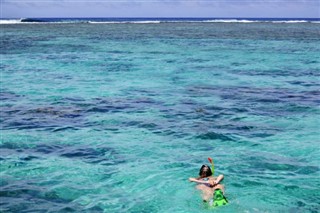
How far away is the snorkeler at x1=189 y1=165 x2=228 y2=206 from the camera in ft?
31.0

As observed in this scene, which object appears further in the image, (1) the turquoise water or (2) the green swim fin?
(1) the turquoise water

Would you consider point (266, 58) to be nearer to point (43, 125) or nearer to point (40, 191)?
point (43, 125)

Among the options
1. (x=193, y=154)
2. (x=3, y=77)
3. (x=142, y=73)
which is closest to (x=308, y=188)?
(x=193, y=154)

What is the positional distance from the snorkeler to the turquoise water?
18 centimetres

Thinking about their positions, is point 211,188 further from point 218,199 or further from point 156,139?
point 156,139

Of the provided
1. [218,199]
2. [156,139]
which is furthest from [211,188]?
[156,139]

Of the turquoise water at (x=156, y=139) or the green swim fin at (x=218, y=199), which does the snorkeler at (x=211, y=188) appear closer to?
the green swim fin at (x=218, y=199)

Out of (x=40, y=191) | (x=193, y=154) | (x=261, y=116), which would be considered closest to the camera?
(x=40, y=191)

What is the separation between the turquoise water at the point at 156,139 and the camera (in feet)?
34.7

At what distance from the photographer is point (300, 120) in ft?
54.8

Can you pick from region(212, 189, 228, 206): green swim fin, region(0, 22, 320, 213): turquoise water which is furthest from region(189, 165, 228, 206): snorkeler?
region(0, 22, 320, 213): turquoise water

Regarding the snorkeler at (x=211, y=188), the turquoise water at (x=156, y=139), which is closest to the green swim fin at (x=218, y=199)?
the snorkeler at (x=211, y=188)

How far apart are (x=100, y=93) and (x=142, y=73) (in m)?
7.33

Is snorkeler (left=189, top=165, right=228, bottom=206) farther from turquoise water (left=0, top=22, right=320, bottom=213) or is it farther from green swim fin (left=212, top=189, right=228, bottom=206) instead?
turquoise water (left=0, top=22, right=320, bottom=213)
